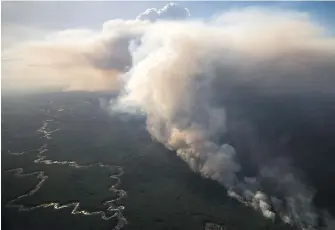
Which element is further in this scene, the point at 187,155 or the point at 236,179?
the point at 187,155

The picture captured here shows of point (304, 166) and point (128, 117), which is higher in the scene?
point (128, 117)

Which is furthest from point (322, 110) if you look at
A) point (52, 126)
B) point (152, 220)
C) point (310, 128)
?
point (52, 126)

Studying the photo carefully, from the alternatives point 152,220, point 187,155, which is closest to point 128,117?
point 187,155

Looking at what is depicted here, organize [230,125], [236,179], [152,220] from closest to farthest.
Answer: [152,220] → [236,179] → [230,125]

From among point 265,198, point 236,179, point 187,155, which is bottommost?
point 265,198

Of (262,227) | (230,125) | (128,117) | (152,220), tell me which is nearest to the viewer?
(262,227)

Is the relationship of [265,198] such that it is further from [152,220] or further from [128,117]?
[128,117]

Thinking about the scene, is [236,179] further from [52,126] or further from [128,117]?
[52,126]
